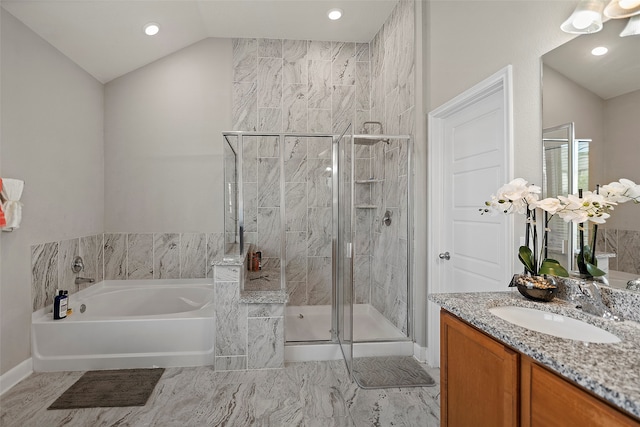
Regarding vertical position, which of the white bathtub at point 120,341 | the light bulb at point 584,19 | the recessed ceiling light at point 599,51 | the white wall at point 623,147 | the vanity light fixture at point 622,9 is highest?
the light bulb at point 584,19

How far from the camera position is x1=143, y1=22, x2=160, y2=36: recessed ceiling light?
10.0 feet

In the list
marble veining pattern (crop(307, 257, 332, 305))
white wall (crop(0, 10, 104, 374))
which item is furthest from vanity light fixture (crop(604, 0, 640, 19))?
white wall (crop(0, 10, 104, 374))

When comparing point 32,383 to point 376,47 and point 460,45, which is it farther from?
point 376,47

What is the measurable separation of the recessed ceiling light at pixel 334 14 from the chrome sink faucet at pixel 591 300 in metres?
3.10

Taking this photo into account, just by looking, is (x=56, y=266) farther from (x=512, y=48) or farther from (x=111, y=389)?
(x=512, y=48)

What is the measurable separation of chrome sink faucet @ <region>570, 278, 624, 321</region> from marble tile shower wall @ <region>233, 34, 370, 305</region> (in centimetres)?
202

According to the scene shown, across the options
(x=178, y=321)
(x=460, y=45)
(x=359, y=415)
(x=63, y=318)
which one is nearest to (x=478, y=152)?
(x=460, y=45)

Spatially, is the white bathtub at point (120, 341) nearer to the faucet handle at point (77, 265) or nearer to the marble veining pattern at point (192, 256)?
the faucet handle at point (77, 265)

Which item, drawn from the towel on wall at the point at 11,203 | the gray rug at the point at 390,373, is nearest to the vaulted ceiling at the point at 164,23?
the towel on wall at the point at 11,203

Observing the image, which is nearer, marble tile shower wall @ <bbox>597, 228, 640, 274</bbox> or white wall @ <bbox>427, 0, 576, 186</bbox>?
marble tile shower wall @ <bbox>597, 228, 640, 274</bbox>

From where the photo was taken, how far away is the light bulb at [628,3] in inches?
47.6

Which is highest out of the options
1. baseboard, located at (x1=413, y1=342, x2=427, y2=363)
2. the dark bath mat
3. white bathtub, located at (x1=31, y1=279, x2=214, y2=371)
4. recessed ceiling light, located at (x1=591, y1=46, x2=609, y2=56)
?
recessed ceiling light, located at (x1=591, y1=46, x2=609, y2=56)

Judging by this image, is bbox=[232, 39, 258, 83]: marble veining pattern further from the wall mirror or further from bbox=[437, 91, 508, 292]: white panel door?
the wall mirror

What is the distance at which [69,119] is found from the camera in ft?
9.87
